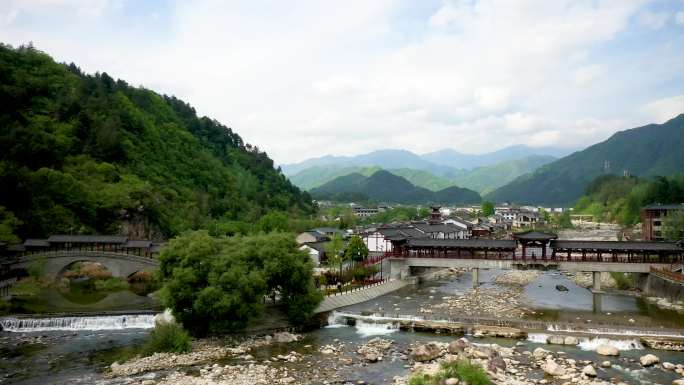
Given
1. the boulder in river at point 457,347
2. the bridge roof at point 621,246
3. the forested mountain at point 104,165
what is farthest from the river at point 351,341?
the forested mountain at point 104,165

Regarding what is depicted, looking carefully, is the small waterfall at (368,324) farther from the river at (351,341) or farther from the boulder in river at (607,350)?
the boulder in river at (607,350)

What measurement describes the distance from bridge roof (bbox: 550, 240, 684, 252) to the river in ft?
14.5

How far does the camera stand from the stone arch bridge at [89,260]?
48.6m

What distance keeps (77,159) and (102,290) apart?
3243cm

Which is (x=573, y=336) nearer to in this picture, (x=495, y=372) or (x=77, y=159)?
(x=495, y=372)

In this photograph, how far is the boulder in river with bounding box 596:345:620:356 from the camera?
27891 millimetres

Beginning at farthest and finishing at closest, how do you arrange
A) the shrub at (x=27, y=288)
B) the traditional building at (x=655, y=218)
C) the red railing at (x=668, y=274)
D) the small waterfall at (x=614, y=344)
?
1. the traditional building at (x=655, y=218)
2. the shrub at (x=27, y=288)
3. the red railing at (x=668, y=274)
4. the small waterfall at (x=614, y=344)

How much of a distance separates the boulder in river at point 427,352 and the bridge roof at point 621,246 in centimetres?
2469

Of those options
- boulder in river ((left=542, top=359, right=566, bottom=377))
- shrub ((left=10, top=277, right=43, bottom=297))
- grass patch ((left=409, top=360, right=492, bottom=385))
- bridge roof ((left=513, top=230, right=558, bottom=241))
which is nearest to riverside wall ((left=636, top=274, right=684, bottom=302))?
bridge roof ((left=513, top=230, right=558, bottom=241))

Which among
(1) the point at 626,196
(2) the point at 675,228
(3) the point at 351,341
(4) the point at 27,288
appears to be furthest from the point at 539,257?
(1) the point at 626,196

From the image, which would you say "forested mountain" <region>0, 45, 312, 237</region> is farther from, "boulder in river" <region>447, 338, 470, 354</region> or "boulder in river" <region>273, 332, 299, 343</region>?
"boulder in river" <region>447, 338, 470, 354</region>

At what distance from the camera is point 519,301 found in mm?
43750

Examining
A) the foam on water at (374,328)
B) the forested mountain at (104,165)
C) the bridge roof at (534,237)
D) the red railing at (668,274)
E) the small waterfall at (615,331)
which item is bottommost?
the foam on water at (374,328)

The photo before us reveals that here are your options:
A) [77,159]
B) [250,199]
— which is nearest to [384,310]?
[77,159]
